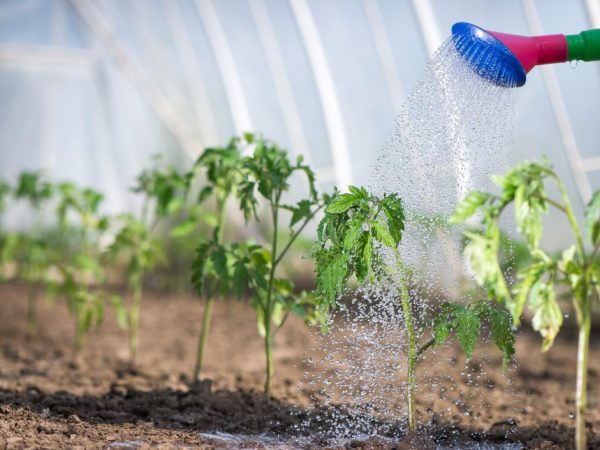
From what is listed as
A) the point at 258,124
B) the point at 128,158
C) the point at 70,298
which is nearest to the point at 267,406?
the point at 70,298

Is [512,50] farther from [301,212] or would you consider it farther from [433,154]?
[301,212]

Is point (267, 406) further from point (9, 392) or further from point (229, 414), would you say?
point (9, 392)

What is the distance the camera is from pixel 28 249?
6395 millimetres

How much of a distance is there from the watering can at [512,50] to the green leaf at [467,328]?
981 mm

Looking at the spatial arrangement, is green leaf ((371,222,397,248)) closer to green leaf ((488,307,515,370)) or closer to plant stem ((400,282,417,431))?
plant stem ((400,282,417,431))

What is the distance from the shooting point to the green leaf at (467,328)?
321 centimetres

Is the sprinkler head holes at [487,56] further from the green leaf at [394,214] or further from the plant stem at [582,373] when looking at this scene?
the plant stem at [582,373]

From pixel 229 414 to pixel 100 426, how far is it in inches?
27.6

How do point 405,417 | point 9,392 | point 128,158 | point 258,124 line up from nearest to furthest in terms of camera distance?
point 405,417 < point 9,392 < point 258,124 < point 128,158

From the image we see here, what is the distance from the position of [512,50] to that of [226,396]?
246 cm

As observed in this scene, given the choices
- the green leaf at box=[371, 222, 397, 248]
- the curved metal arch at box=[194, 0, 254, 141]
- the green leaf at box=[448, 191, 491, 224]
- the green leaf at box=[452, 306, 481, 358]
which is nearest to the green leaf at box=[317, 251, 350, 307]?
the green leaf at box=[371, 222, 397, 248]

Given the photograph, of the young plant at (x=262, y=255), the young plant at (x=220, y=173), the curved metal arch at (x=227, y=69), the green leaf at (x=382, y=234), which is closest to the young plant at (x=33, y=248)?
the young plant at (x=220, y=173)

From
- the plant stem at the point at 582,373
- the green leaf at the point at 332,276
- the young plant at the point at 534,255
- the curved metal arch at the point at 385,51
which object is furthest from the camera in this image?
the curved metal arch at the point at 385,51

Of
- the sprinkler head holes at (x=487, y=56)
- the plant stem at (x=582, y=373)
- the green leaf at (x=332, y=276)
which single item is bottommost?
the plant stem at (x=582, y=373)
